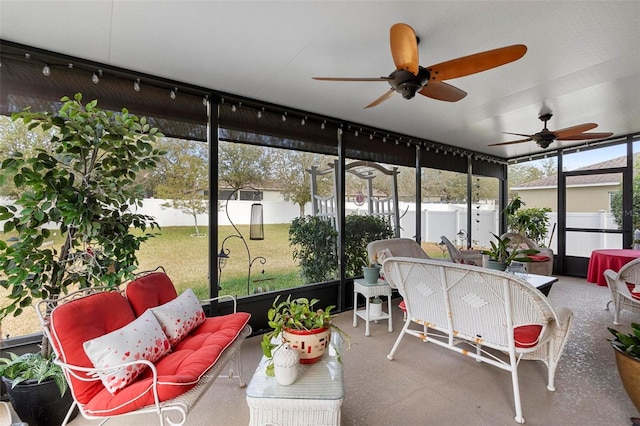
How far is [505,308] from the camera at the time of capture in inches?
75.9

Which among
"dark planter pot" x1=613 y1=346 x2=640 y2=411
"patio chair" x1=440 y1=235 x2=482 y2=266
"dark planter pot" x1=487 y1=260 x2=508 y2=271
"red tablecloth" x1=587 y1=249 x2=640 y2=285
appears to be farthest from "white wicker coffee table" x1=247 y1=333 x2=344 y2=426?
"red tablecloth" x1=587 y1=249 x2=640 y2=285

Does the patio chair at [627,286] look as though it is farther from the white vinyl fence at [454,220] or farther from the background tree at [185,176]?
the background tree at [185,176]

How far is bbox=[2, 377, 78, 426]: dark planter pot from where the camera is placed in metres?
1.72

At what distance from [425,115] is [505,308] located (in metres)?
2.65

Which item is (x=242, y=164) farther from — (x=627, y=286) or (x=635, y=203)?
(x=635, y=203)

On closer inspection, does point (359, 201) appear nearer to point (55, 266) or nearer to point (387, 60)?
point (387, 60)

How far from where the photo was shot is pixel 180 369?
1.62 metres

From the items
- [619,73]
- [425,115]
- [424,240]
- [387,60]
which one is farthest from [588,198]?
[387,60]

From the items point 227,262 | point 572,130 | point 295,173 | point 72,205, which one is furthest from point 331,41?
point 572,130

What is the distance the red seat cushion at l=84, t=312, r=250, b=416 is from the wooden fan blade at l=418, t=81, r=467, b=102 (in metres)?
2.25

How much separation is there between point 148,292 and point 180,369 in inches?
27.7

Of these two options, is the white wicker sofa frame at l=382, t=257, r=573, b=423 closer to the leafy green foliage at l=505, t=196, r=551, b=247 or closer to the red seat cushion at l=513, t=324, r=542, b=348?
the red seat cushion at l=513, t=324, r=542, b=348

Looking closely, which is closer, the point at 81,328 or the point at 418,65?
the point at 81,328

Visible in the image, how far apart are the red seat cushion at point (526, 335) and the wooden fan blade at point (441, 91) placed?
1786 millimetres
